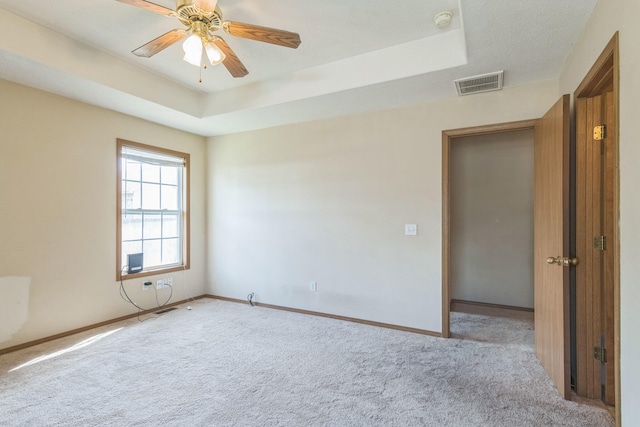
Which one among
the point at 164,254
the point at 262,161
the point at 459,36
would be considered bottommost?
the point at 164,254

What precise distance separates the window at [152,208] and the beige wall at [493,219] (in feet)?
12.9

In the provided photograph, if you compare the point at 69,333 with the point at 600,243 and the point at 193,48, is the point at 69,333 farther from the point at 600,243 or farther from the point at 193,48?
the point at 600,243

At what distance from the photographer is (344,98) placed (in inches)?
126

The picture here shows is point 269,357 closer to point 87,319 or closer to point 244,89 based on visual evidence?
point 87,319

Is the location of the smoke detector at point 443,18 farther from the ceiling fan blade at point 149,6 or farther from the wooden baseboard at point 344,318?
the wooden baseboard at point 344,318

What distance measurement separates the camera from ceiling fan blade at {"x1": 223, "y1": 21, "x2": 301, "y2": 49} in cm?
196

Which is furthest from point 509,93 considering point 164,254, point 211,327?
point 164,254

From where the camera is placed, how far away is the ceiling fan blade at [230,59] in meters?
2.17

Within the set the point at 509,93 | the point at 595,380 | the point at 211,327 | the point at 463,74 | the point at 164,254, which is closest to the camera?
the point at 595,380

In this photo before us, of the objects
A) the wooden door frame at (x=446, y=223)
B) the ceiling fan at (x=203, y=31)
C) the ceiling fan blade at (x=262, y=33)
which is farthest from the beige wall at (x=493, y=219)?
the ceiling fan at (x=203, y=31)

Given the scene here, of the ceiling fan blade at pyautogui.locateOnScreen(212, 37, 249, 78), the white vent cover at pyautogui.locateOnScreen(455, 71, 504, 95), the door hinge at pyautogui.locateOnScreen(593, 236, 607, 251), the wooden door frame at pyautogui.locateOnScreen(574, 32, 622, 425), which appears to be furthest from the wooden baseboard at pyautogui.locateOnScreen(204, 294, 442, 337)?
the ceiling fan blade at pyautogui.locateOnScreen(212, 37, 249, 78)

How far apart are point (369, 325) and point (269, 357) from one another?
1.28m

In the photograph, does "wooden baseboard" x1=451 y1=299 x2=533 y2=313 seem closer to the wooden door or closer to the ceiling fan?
the wooden door

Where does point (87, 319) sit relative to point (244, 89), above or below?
below
